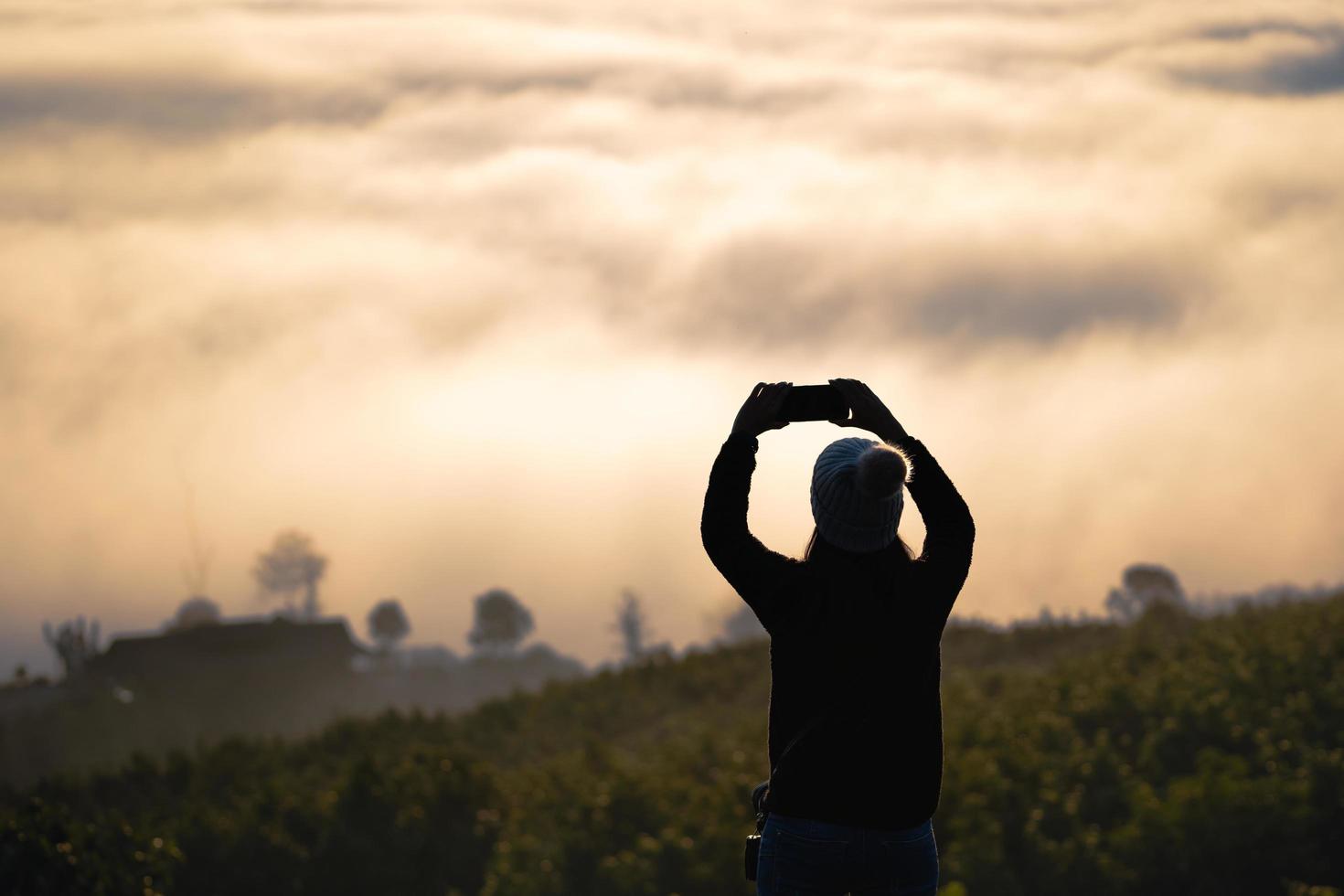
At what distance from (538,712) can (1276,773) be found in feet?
61.7

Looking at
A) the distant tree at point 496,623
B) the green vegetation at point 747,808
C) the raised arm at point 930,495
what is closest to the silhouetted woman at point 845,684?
the raised arm at point 930,495

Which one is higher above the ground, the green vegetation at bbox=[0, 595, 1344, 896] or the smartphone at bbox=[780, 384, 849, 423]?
the smartphone at bbox=[780, 384, 849, 423]

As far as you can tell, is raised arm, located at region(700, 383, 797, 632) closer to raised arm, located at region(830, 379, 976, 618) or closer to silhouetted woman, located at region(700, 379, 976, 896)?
silhouetted woman, located at region(700, 379, 976, 896)

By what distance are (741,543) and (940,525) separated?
651mm

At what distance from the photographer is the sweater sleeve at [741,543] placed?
369 cm

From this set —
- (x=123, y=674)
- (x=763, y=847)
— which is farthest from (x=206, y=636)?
(x=763, y=847)

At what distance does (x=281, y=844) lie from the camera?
611 inches

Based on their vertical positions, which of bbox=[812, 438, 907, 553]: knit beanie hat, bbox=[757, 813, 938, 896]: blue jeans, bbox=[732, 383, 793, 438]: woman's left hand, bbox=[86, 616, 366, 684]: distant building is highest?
bbox=[732, 383, 793, 438]: woman's left hand

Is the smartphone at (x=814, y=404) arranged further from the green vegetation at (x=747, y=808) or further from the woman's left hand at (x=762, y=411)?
the green vegetation at (x=747, y=808)

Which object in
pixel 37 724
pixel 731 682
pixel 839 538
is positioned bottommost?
pixel 37 724

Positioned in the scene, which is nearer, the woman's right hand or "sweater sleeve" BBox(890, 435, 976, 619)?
"sweater sleeve" BBox(890, 435, 976, 619)

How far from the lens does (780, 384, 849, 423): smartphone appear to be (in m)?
4.01

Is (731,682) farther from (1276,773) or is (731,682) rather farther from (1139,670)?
(1276,773)

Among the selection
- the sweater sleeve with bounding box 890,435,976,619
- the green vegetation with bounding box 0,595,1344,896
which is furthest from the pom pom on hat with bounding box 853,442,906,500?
the green vegetation with bounding box 0,595,1344,896
